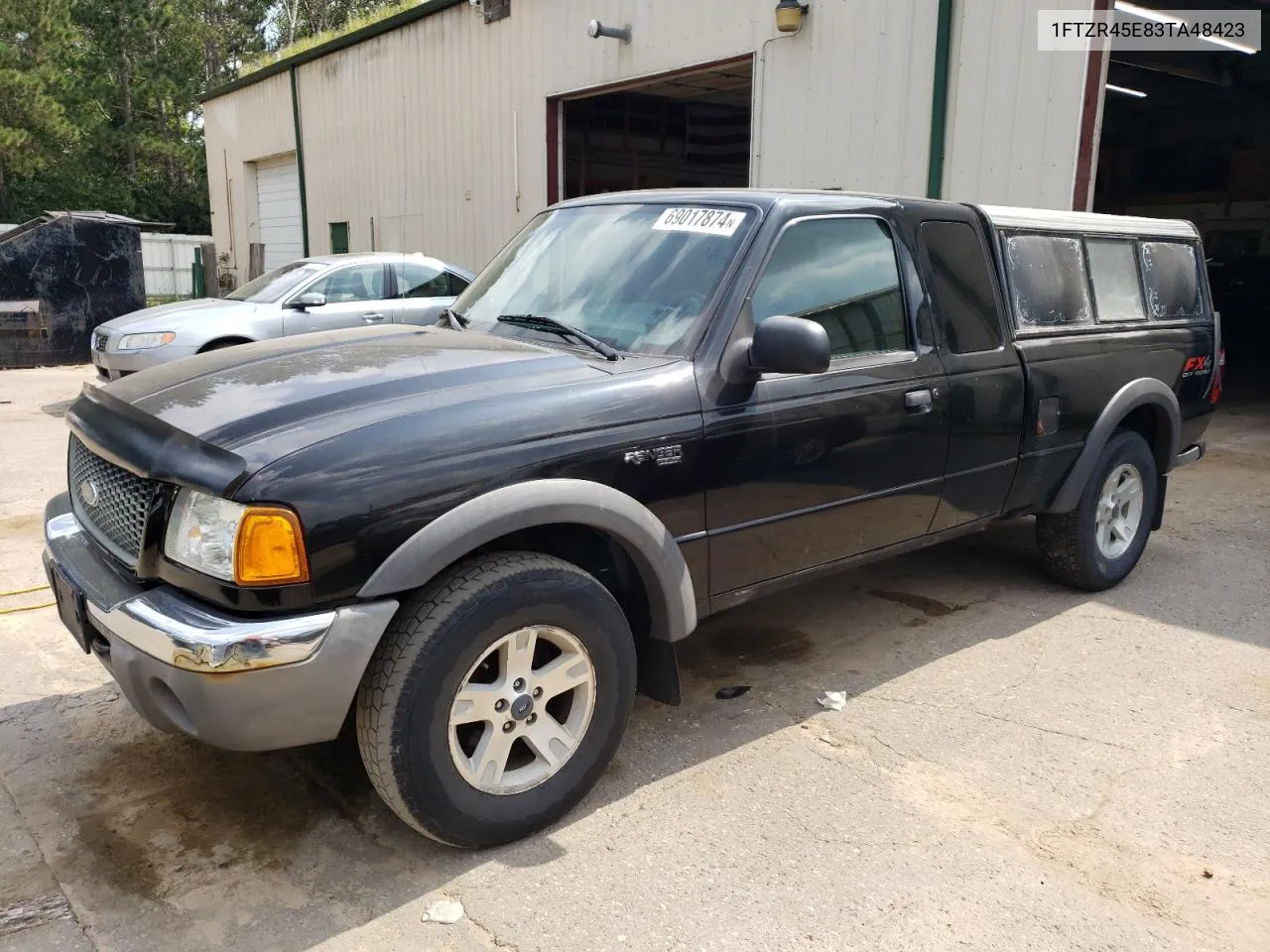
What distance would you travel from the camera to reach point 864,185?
8602 mm

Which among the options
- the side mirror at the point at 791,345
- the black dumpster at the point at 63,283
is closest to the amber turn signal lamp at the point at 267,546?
the side mirror at the point at 791,345

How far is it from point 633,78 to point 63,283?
8.13 metres

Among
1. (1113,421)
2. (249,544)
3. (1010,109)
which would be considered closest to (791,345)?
(249,544)

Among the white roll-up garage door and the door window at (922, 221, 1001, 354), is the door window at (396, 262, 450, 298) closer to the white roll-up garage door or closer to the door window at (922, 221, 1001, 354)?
the door window at (922, 221, 1001, 354)

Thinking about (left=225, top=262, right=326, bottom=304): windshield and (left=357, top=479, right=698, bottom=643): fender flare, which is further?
(left=225, top=262, right=326, bottom=304): windshield

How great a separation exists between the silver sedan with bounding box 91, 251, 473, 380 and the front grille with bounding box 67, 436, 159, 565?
629cm

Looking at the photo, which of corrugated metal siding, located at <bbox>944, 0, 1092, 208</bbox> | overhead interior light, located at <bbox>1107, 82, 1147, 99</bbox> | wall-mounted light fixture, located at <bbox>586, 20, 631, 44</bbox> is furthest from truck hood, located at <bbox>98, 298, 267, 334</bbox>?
overhead interior light, located at <bbox>1107, 82, 1147, 99</bbox>

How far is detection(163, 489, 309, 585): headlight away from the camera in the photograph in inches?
94.8

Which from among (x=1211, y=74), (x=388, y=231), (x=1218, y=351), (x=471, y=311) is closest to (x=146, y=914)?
(x=471, y=311)

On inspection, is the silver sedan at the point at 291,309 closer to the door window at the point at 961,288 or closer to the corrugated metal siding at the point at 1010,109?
Answer: the corrugated metal siding at the point at 1010,109

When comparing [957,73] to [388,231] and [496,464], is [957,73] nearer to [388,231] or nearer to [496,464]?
[496,464]

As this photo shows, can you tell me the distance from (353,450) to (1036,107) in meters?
6.79

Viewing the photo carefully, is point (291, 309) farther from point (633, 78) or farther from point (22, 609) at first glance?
point (22, 609)

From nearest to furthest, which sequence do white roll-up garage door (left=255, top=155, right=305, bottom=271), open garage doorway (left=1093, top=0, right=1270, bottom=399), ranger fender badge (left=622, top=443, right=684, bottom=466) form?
ranger fender badge (left=622, top=443, right=684, bottom=466), open garage doorway (left=1093, top=0, right=1270, bottom=399), white roll-up garage door (left=255, top=155, right=305, bottom=271)
